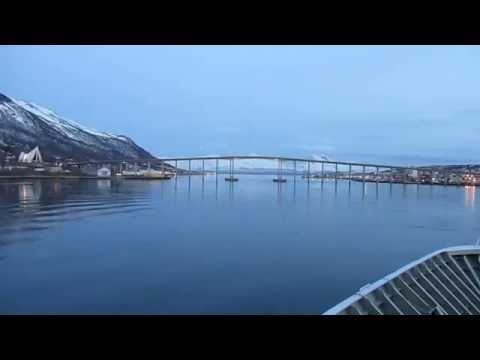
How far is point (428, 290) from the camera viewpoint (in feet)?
7.84

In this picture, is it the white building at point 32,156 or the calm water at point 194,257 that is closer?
the calm water at point 194,257

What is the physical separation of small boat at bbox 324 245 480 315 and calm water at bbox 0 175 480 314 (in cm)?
125

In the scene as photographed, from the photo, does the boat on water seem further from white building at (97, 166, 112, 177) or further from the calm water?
the calm water

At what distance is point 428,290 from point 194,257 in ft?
12.8

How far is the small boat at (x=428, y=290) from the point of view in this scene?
1.81m

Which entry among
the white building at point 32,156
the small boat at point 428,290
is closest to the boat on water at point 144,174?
the white building at point 32,156

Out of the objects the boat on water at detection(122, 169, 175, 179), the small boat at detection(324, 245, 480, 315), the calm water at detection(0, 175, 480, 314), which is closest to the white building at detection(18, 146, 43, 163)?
A: the calm water at detection(0, 175, 480, 314)

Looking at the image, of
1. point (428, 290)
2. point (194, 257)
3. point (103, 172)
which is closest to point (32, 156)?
point (103, 172)

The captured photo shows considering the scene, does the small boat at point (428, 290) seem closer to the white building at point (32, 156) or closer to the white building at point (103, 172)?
the white building at point (32, 156)

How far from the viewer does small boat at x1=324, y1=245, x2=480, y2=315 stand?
1809 millimetres

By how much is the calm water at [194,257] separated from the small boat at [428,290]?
4.11 ft
